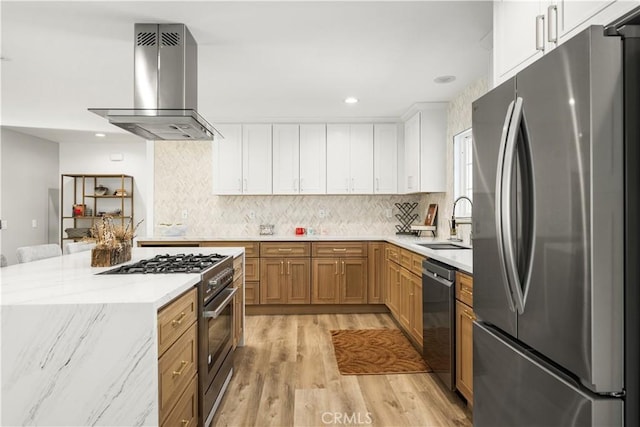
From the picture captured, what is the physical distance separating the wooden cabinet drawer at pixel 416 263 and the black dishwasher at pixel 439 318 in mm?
218

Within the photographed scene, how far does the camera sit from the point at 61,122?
5504mm

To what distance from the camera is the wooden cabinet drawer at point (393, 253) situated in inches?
166

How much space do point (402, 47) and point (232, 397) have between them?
2.71 metres

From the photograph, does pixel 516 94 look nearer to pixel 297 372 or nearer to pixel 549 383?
pixel 549 383

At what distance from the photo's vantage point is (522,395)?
4.48ft

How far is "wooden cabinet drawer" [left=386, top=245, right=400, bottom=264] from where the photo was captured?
4219mm

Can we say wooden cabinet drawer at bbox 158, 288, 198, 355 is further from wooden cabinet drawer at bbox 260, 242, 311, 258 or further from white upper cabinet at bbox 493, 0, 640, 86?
wooden cabinet drawer at bbox 260, 242, 311, 258

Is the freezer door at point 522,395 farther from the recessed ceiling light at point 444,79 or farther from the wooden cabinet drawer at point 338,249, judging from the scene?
the wooden cabinet drawer at point 338,249

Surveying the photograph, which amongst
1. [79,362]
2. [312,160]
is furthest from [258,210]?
[79,362]

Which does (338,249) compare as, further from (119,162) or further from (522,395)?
(119,162)

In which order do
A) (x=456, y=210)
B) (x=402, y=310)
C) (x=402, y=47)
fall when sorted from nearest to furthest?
1. (x=402, y=47)
2. (x=402, y=310)
3. (x=456, y=210)

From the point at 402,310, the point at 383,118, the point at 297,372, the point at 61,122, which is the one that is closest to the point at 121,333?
the point at 297,372

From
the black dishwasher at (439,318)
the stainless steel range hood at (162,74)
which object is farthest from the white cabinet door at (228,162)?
the black dishwasher at (439,318)

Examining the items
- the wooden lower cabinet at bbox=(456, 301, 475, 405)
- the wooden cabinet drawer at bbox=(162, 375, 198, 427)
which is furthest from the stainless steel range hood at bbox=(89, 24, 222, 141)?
the wooden lower cabinet at bbox=(456, 301, 475, 405)
